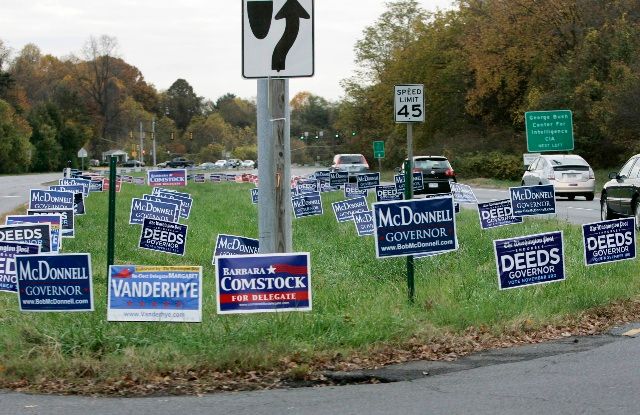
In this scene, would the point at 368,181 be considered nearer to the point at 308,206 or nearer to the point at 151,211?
the point at 308,206

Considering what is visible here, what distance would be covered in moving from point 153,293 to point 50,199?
388 inches

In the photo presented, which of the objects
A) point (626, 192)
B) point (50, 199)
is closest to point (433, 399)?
point (50, 199)

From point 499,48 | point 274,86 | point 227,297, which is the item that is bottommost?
point 227,297

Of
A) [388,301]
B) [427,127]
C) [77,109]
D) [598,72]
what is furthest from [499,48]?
[77,109]

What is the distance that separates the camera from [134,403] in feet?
22.6

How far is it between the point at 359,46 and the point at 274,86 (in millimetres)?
72179

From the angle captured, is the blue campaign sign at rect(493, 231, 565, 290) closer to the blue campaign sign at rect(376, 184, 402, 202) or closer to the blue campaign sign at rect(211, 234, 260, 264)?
the blue campaign sign at rect(211, 234, 260, 264)

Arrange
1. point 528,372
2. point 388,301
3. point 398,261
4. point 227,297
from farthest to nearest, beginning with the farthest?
point 398,261 → point 388,301 → point 227,297 → point 528,372

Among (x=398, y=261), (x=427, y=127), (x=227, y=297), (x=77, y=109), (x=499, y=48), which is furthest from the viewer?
(x=77, y=109)

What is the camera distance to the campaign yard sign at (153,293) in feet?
27.2

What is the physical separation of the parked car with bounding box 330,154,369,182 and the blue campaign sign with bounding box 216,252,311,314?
35574mm

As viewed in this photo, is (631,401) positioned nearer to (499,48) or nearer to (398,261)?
(398,261)

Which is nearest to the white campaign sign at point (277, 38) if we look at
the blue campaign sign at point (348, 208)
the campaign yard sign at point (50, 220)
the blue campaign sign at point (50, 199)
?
the campaign yard sign at point (50, 220)

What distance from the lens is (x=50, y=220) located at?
13.1 meters
